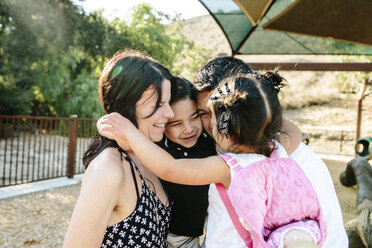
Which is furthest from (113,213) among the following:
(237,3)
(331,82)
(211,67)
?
(331,82)

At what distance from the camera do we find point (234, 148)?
1476 mm

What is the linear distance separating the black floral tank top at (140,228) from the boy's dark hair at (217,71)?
24.5 inches

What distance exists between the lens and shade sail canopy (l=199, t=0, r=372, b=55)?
14.0ft

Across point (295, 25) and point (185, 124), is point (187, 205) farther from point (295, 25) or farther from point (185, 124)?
point (295, 25)

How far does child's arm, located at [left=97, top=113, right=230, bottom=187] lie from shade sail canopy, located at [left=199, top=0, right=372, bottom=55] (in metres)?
3.52

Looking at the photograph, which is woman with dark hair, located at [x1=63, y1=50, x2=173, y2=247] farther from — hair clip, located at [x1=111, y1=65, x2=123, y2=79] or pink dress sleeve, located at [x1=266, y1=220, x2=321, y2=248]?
pink dress sleeve, located at [x1=266, y1=220, x2=321, y2=248]

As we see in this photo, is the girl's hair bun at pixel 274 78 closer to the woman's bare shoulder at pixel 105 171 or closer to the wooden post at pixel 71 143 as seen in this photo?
the woman's bare shoulder at pixel 105 171

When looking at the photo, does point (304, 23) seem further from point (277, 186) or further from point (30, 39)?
point (30, 39)

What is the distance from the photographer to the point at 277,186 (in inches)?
53.4

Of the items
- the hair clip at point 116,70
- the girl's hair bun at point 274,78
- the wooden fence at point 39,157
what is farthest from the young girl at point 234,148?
the wooden fence at point 39,157

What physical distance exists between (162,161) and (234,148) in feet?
1.10

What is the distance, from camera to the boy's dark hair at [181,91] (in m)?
1.90

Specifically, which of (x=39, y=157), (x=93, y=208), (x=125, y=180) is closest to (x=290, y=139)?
(x=125, y=180)

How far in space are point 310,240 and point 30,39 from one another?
44.2ft
